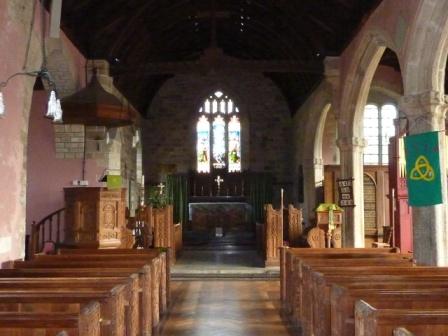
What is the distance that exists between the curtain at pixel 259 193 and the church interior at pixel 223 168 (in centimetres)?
6

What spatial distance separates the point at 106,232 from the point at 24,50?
3.11 m

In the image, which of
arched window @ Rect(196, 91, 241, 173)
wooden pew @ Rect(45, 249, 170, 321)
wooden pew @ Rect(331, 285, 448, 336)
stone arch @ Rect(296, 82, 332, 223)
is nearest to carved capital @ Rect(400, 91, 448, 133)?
wooden pew @ Rect(45, 249, 170, 321)

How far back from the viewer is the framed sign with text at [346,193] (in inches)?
424

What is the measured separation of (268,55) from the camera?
1630cm

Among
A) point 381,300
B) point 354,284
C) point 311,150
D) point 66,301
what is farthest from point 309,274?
point 311,150

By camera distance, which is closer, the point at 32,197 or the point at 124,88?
the point at 32,197

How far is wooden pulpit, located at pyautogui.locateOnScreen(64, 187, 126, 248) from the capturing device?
29.5ft

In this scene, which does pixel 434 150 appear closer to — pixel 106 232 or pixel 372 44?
pixel 372 44

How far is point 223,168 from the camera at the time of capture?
18.6 metres

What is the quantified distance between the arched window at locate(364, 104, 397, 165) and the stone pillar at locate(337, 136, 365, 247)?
481 centimetres

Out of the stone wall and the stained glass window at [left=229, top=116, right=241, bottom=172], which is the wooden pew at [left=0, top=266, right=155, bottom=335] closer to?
the stone wall

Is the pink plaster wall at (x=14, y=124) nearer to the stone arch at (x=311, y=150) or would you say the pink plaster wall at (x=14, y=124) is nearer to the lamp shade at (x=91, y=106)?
the lamp shade at (x=91, y=106)

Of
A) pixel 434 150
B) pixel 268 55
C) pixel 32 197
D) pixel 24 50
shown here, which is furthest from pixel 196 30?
pixel 434 150

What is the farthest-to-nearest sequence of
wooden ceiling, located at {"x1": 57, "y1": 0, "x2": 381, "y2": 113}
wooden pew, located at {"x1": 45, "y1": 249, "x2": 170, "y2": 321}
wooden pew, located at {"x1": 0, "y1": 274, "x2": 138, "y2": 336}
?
wooden ceiling, located at {"x1": 57, "y1": 0, "x2": 381, "y2": 113} → wooden pew, located at {"x1": 45, "y1": 249, "x2": 170, "y2": 321} → wooden pew, located at {"x1": 0, "y1": 274, "x2": 138, "y2": 336}
